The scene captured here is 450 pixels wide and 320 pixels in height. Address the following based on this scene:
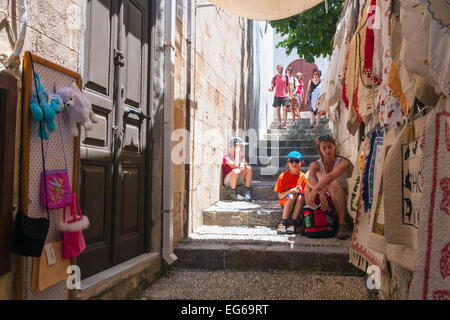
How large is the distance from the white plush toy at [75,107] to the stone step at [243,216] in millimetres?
3019

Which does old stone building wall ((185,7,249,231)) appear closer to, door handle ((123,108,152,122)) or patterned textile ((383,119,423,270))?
door handle ((123,108,152,122))

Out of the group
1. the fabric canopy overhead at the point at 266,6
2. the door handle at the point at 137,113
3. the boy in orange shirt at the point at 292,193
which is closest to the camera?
the fabric canopy overhead at the point at 266,6

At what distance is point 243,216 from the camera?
4812 millimetres

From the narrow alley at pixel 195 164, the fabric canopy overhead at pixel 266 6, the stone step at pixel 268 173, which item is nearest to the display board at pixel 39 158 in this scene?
the narrow alley at pixel 195 164

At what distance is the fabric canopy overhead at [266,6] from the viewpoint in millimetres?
2877

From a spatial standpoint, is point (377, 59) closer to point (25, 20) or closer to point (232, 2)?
point (232, 2)

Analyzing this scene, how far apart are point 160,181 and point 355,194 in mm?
1912

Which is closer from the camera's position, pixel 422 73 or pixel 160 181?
pixel 422 73

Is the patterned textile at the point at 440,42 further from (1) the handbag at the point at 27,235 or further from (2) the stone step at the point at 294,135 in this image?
(2) the stone step at the point at 294,135

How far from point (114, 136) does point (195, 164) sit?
1.79 meters

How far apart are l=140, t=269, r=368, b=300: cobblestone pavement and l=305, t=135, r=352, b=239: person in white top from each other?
0.90m

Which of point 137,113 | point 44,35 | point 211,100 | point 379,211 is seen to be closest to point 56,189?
point 44,35

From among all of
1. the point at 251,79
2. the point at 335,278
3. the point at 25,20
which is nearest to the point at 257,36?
the point at 251,79
